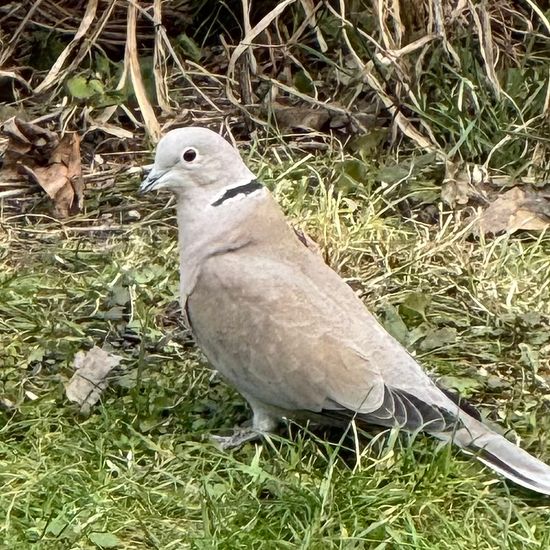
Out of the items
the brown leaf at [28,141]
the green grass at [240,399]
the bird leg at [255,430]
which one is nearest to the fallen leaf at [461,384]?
the green grass at [240,399]

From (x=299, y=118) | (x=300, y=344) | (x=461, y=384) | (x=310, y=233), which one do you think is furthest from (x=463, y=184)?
(x=300, y=344)

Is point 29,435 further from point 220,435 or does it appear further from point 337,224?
point 337,224

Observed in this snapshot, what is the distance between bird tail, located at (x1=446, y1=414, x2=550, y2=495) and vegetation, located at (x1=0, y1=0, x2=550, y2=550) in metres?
0.06

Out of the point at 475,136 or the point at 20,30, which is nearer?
the point at 475,136

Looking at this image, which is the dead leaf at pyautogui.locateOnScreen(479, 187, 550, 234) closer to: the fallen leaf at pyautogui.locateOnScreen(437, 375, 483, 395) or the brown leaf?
the fallen leaf at pyautogui.locateOnScreen(437, 375, 483, 395)

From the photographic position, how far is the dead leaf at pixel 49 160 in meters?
4.89

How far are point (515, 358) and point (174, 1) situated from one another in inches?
107

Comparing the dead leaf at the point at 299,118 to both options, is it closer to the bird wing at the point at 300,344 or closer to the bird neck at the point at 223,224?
the bird neck at the point at 223,224

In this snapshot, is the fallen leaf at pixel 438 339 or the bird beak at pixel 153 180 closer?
the bird beak at pixel 153 180

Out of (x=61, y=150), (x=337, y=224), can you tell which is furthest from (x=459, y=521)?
(x=61, y=150)

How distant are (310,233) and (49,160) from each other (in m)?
1.19

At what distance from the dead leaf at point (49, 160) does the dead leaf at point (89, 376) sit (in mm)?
1099

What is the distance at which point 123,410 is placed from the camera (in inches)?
142

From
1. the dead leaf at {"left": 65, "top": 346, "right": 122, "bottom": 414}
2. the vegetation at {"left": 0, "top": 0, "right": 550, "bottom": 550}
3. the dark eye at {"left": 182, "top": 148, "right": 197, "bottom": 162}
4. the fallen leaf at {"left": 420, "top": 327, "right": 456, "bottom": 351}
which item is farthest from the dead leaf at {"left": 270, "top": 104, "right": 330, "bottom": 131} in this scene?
the dark eye at {"left": 182, "top": 148, "right": 197, "bottom": 162}
